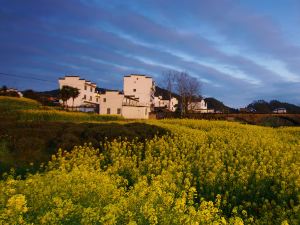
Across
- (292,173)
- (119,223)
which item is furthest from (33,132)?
(119,223)

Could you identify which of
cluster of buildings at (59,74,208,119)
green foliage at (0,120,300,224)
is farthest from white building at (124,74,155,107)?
green foliage at (0,120,300,224)

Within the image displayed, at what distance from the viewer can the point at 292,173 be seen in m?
13.1

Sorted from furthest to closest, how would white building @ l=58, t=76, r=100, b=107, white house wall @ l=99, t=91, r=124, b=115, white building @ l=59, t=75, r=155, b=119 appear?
1. white building @ l=58, t=76, r=100, b=107
2. white building @ l=59, t=75, r=155, b=119
3. white house wall @ l=99, t=91, r=124, b=115

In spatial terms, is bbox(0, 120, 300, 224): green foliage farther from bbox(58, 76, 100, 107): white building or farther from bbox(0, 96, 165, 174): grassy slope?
bbox(58, 76, 100, 107): white building

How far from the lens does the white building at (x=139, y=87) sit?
99.7 m

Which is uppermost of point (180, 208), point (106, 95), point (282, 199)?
point (106, 95)

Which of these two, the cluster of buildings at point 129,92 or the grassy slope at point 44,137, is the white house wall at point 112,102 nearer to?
the cluster of buildings at point 129,92

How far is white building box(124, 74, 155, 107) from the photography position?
99.7m

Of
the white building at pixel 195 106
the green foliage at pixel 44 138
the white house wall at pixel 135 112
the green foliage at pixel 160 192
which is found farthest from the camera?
the white building at pixel 195 106

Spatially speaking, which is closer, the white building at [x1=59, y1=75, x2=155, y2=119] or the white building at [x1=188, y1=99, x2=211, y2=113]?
the white building at [x1=188, y1=99, x2=211, y2=113]

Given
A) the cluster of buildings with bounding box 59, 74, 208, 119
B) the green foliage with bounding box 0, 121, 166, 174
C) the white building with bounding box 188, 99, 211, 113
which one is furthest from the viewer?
the white building with bounding box 188, 99, 211, 113

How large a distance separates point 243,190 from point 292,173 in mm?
1619

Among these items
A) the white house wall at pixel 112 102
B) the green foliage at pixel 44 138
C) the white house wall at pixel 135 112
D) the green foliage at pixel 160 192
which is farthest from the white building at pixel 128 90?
the green foliage at pixel 160 192

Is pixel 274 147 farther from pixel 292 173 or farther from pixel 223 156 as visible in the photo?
pixel 292 173
